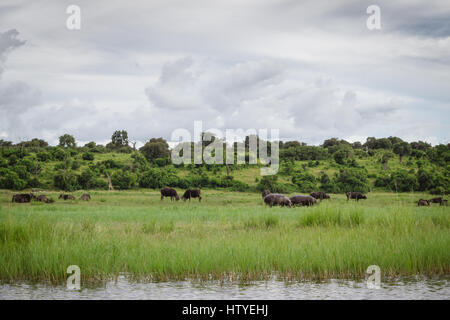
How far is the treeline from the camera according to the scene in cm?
5162

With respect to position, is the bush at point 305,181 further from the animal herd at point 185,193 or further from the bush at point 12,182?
the bush at point 12,182

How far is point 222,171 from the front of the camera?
62688 mm

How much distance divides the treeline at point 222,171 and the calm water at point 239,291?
4251cm

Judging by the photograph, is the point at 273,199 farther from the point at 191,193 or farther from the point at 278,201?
the point at 191,193

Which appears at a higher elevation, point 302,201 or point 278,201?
point 278,201

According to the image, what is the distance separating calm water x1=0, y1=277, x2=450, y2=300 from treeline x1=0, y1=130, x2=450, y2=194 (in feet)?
139

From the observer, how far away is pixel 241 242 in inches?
420

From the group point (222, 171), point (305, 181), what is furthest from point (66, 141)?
point (305, 181)

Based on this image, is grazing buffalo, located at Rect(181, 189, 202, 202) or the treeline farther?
the treeline

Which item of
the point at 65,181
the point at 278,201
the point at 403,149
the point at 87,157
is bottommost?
the point at 278,201

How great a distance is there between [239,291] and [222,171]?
5484 centimetres

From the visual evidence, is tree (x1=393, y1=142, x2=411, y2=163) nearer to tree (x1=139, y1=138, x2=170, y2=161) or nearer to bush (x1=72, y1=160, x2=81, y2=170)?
tree (x1=139, y1=138, x2=170, y2=161)

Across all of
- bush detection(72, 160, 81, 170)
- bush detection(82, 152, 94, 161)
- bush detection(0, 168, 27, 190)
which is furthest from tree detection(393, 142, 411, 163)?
bush detection(0, 168, 27, 190)
